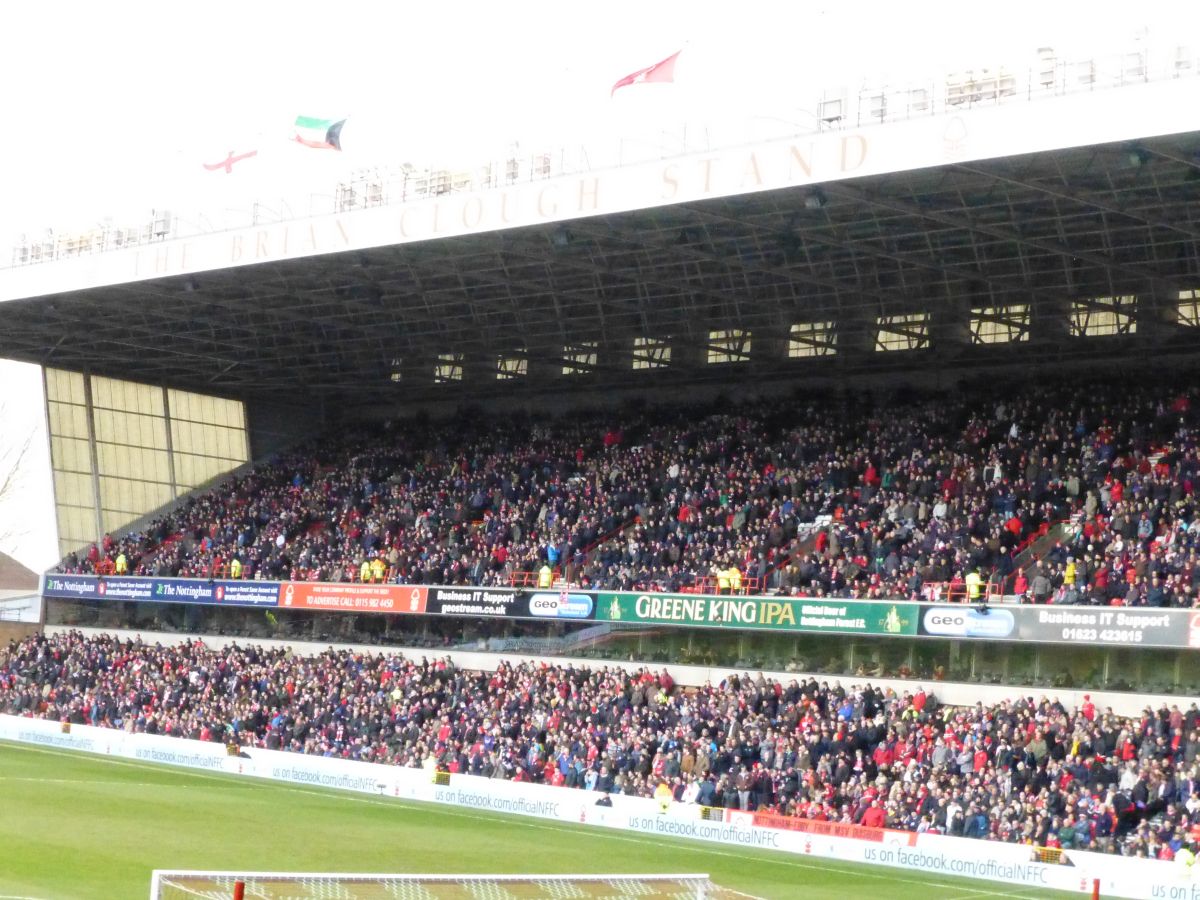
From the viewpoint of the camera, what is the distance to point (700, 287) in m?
39.8

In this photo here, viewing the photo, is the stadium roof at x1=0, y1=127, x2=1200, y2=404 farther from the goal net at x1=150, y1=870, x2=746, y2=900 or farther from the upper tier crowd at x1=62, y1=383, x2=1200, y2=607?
the goal net at x1=150, y1=870, x2=746, y2=900

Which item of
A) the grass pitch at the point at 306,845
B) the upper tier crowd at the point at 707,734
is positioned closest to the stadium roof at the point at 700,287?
the upper tier crowd at the point at 707,734

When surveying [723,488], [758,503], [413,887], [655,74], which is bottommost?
[413,887]

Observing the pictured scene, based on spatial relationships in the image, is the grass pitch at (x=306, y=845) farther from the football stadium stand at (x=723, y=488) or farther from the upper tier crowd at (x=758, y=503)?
the upper tier crowd at (x=758, y=503)

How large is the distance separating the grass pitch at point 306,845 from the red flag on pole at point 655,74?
42.6 feet

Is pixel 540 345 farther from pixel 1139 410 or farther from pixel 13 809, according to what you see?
pixel 13 809

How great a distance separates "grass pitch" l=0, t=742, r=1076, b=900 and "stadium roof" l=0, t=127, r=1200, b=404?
11.4 m

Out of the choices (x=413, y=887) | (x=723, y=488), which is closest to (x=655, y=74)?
(x=723, y=488)

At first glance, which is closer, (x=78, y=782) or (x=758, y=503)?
(x=78, y=782)

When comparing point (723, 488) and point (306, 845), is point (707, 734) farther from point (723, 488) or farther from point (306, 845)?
point (306, 845)

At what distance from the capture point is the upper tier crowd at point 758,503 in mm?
32344

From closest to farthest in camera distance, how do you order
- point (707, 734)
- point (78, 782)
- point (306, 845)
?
point (306, 845) < point (78, 782) < point (707, 734)

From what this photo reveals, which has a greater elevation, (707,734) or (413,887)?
(413,887)

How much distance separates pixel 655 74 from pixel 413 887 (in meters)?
20.7
